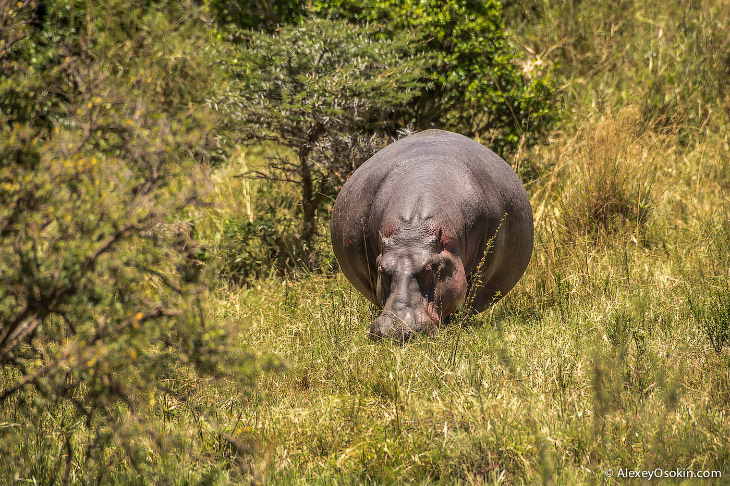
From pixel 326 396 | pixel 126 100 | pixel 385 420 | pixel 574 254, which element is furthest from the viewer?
pixel 574 254

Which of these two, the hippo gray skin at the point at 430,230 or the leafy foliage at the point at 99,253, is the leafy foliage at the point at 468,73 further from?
the leafy foliage at the point at 99,253

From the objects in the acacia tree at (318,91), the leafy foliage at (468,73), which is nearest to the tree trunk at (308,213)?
the acacia tree at (318,91)

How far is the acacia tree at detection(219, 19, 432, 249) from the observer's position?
691cm

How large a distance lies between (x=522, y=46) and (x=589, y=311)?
210 inches

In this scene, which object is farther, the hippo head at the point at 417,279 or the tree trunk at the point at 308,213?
the tree trunk at the point at 308,213

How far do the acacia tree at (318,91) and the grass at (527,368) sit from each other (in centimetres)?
118

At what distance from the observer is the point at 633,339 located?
479 cm

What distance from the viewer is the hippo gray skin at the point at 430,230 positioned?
4.41 metres

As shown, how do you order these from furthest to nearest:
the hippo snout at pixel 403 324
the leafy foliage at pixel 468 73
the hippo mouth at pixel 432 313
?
the leafy foliage at pixel 468 73
the hippo mouth at pixel 432 313
the hippo snout at pixel 403 324

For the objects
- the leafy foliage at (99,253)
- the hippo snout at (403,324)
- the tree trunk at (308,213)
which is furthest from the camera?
the tree trunk at (308,213)

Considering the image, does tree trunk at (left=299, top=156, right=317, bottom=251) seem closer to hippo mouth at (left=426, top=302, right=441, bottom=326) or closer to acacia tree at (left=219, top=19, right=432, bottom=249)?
acacia tree at (left=219, top=19, right=432, bottom=249)

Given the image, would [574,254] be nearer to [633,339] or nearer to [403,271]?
[633,339]

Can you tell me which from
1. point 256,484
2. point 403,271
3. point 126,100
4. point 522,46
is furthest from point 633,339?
point 522,46

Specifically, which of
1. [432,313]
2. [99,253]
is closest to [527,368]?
[432,313]
